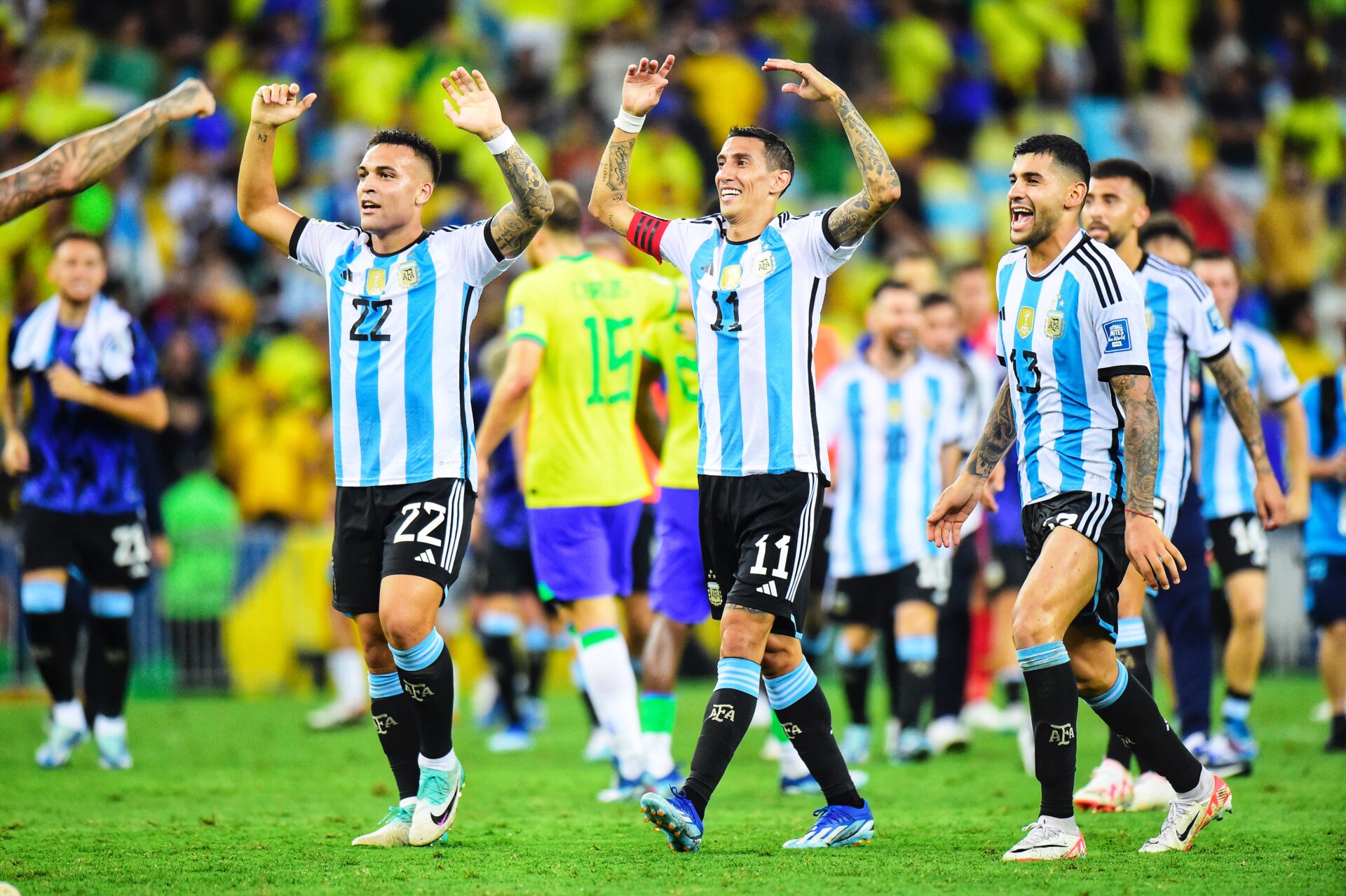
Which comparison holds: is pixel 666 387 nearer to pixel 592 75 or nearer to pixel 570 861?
pixel 570 861

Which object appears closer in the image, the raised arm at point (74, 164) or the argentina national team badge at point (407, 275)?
the raised arm at point (74, 164)

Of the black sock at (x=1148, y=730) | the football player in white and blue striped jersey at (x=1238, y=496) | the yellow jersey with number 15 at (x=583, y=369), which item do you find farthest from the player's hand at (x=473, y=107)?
the football player in white and blue striped jersey at (x=1238, y=496)

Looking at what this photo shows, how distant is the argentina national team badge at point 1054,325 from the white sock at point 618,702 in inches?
121

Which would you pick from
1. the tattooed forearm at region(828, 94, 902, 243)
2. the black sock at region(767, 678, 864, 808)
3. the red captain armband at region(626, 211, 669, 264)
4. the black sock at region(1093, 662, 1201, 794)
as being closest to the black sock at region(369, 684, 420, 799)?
the black sock at region(767, 678, 864, 808)

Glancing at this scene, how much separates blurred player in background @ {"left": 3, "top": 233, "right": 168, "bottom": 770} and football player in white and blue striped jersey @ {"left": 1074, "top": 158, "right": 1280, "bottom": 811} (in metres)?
5.77

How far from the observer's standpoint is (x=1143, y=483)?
5.90 metres

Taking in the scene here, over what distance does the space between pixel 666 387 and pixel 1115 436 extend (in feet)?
10.5

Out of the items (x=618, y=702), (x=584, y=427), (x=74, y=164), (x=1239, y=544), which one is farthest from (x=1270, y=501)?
(x=74, y=164)

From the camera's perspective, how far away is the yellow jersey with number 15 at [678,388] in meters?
8.45

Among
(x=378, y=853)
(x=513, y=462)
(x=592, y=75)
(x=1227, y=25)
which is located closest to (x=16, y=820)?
(x=378, y=853)

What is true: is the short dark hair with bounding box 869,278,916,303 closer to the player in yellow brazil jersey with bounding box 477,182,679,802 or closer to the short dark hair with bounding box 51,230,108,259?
the player in yellow brazil jersey with bounding box 477,182,679,802

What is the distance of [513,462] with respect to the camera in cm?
1148

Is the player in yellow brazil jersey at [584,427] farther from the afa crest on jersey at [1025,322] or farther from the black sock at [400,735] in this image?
the afa crest on jersey at [1025,322]

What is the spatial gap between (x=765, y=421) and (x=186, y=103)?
2.51 metres
